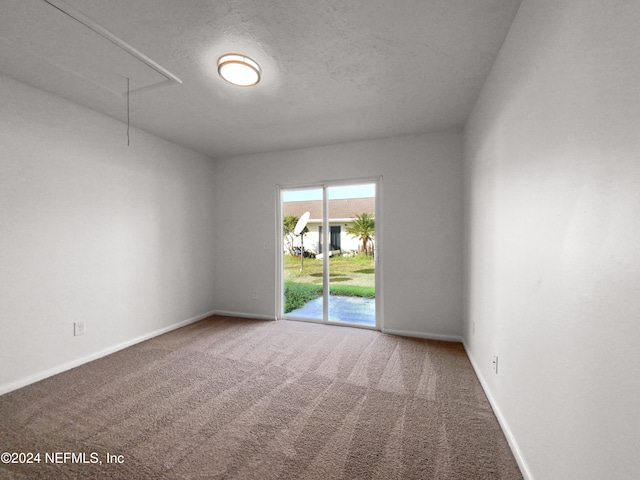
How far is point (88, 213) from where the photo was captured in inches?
113

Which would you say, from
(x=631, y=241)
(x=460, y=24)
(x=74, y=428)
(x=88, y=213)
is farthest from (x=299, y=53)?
(x=74, y=428)

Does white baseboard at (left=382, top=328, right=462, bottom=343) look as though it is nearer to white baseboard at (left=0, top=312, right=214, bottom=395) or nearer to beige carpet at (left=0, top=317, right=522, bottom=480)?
beige carpet at (left=0, top=317, right=522, bottom=480)

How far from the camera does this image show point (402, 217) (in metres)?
3.70

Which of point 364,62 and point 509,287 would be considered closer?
point 509,287

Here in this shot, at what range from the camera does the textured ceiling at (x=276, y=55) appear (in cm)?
163

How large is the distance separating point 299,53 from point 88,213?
8.72 feet

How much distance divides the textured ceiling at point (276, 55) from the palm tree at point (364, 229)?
4.28ft

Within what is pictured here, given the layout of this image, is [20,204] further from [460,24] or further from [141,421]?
[460,24]

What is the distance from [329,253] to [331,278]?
379 millimetres

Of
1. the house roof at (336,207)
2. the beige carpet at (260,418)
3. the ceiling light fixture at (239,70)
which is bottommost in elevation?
the beige carpet at (260,418)

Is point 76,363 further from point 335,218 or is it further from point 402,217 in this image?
point 402,217

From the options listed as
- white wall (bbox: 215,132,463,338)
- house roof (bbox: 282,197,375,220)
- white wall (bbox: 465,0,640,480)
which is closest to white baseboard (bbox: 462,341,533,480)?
white wall (bbox: 465,0,640,480)

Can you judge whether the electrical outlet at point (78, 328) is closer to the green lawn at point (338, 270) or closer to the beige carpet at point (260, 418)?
the beige carpet at point (260, 418)

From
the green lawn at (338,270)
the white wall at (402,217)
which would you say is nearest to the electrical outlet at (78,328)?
the white wall at (402,217)
